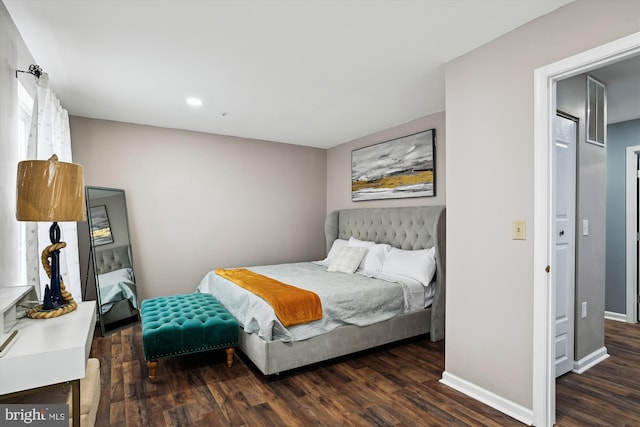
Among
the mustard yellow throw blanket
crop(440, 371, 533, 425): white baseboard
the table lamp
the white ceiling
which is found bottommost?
crop(440, 371, 533, 425): white baseboard

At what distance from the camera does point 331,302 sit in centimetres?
294

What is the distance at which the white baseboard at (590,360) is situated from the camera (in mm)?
A: 2826

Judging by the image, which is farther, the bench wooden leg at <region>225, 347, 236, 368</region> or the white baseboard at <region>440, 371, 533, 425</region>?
the bench wooden leg at <region>225, 347, 236, 368</region>

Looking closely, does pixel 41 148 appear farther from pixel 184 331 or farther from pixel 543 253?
pixel 543 253

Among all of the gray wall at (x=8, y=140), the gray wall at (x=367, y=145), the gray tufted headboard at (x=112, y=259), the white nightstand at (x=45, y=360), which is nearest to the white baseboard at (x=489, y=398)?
the gray wall at (x=367, y=145)

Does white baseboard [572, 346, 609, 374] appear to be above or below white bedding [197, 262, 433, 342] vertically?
below

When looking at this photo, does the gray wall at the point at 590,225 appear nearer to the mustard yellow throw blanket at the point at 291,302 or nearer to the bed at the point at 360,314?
the bed at the point at 360,314

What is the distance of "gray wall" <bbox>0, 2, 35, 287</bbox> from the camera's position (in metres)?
1.88

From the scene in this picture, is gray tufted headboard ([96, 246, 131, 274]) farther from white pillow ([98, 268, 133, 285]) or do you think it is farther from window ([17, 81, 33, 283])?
window ([17, 81, 33, 283])

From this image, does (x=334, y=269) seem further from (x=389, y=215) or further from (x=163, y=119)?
(x=163, y=119)

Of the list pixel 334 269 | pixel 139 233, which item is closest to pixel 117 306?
pixel 139 233

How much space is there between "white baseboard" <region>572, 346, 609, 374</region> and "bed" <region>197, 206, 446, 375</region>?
1115mm

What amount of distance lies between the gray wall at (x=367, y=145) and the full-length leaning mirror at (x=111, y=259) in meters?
2.95

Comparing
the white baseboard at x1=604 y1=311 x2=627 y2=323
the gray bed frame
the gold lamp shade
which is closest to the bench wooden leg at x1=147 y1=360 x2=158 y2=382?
the gray bed frame
